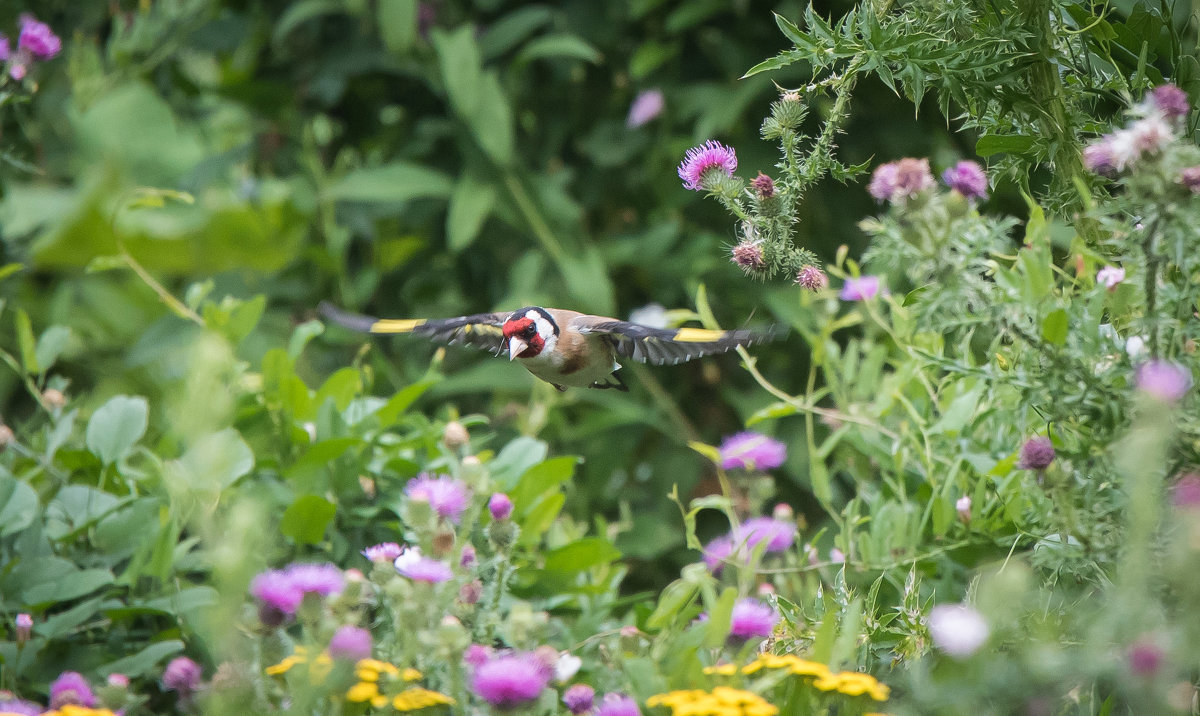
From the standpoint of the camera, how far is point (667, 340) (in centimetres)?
117

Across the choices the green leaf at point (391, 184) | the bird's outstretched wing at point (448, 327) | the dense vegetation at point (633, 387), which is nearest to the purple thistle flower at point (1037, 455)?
the dense vegetation at point (633, 387)

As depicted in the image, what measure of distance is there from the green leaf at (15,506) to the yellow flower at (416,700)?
0.59m

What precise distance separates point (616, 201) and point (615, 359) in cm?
130

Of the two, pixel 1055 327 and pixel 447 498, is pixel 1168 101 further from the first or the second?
pixel 447 498

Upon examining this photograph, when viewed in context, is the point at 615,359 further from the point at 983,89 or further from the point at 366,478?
the point at 983,89

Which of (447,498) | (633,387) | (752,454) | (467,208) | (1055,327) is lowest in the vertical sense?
(633,387)

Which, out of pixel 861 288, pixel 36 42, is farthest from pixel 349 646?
pixel 36 42

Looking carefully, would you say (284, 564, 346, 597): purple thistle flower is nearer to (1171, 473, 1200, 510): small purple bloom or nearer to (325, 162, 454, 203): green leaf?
(1171, 473, 1200, 510): small purple bloom

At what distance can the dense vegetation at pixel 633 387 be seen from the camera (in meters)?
0.90

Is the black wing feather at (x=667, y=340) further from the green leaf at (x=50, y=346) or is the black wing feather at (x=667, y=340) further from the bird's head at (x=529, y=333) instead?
the green leaf at (x=50, y=346)

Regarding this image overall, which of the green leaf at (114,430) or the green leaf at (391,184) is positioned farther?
the green leaf at (391,184)

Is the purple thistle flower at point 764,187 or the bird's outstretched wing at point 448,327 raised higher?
the purple thistle flower at point 764,187

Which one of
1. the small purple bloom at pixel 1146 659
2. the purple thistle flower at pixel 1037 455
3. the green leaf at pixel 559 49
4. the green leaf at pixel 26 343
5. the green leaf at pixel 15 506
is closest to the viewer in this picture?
the small purple bloom at pixel 1146 659

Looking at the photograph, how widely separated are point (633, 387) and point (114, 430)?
1253 millimetres
